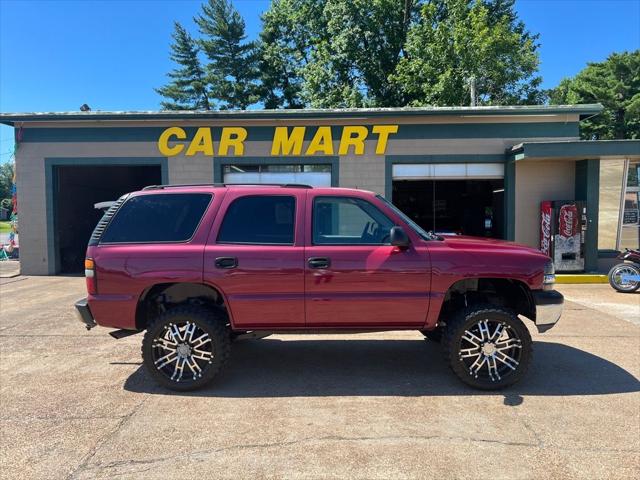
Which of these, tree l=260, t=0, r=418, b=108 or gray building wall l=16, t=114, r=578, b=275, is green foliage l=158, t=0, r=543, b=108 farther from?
gray building wall l=16, t=114, r=578, b=275

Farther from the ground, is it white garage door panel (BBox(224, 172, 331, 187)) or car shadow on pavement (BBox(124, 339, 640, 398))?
white garage door panel (BBox(224, 172, 331, 187))

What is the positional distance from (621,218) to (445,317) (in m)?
12.4

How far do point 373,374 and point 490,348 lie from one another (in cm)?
126

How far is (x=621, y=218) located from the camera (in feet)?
47.5

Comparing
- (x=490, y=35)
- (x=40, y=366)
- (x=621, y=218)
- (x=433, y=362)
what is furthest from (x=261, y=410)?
(x=490, y=35)

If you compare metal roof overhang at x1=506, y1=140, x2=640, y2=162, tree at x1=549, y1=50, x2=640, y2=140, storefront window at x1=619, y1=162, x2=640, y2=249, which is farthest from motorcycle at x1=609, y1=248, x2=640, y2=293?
tree at x1=549, y1=50, x2=640, y2=140

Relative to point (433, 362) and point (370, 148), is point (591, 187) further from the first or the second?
point (433, 362)

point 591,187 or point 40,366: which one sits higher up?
point 591,187

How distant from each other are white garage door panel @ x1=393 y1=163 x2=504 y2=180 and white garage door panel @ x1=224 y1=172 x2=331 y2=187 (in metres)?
2.15

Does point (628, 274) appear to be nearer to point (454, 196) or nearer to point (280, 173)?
point (454, 196)

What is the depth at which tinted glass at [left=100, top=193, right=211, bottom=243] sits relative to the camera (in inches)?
188

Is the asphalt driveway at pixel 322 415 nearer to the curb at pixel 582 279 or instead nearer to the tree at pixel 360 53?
the curb at pixel 582 279

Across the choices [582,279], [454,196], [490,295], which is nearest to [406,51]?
[454,196]

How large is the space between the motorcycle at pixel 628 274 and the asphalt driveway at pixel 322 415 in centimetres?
465
